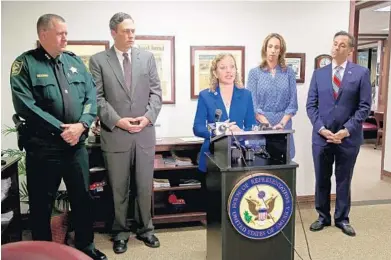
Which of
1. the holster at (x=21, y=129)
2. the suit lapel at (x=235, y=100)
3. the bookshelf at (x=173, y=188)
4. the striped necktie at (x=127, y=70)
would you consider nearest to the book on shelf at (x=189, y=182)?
the bookshelf at (x=173, y=188)

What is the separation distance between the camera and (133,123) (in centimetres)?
279

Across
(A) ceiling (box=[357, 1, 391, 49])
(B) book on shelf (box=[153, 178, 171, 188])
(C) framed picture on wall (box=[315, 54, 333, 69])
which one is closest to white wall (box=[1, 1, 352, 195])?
(C) framed picture on wall (box=[315, 54, 333, 69])

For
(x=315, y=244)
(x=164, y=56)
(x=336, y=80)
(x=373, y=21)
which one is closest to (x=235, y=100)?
(x=336, y=80)

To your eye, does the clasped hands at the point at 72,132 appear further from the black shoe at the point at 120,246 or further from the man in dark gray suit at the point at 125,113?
the black shoe at the point at 120,246

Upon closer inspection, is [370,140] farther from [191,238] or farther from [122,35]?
[122,35]

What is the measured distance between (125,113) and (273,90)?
123 cm

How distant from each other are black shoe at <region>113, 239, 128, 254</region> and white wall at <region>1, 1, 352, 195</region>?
108 centimetres

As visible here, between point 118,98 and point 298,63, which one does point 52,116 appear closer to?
point 118,98

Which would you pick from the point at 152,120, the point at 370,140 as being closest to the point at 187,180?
the point at 152,120

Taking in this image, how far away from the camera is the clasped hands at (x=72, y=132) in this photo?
2354mm

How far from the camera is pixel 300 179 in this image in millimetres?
3924

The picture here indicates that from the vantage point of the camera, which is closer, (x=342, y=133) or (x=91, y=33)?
(x=342, y=133)

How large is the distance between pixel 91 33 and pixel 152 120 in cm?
109

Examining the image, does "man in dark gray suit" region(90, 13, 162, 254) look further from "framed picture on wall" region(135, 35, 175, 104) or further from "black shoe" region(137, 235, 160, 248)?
"framed picture on wall" region(135, 35, 175, 104)
